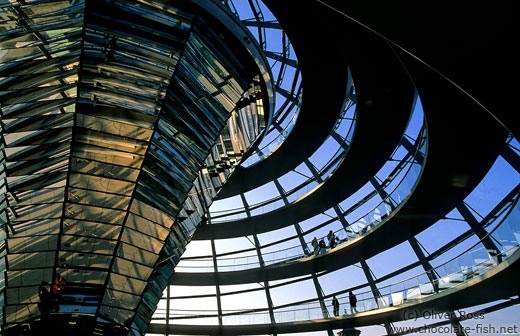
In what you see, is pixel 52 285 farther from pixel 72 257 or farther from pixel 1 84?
pixel 1 84

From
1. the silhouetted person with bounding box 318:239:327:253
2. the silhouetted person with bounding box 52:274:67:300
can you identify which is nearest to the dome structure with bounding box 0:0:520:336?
the silhouetted person with bounding box 52:274:67:300

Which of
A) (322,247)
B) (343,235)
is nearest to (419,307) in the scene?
(343,235)

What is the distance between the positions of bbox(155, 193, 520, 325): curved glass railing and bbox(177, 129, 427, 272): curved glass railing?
3.05 m

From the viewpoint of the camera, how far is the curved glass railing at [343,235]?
16.7 metres

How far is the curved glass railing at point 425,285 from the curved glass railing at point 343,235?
120 inches

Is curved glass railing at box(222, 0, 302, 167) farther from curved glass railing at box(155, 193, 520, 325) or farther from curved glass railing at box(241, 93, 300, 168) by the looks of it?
curved glass railing at box(155, 193, 520, 325)

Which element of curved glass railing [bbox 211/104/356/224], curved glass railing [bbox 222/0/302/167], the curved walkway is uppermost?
curved glass railing [bbox 222/0/302/167]

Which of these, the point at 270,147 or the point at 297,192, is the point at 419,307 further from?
the point at 270,147

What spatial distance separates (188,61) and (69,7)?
3.24 metres

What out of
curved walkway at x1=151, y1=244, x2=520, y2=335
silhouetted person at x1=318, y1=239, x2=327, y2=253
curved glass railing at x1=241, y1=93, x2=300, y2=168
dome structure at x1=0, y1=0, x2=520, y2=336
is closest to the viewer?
dome structure at x1=0, y1=0, x2=520, y2=336

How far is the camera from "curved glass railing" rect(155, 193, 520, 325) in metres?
12.1

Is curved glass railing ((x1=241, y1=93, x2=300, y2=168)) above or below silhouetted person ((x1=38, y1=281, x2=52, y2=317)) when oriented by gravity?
above

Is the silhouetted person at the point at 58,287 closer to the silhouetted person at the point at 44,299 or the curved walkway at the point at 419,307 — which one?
the silhouetted person at the point at 44,299

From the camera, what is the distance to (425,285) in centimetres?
1636
